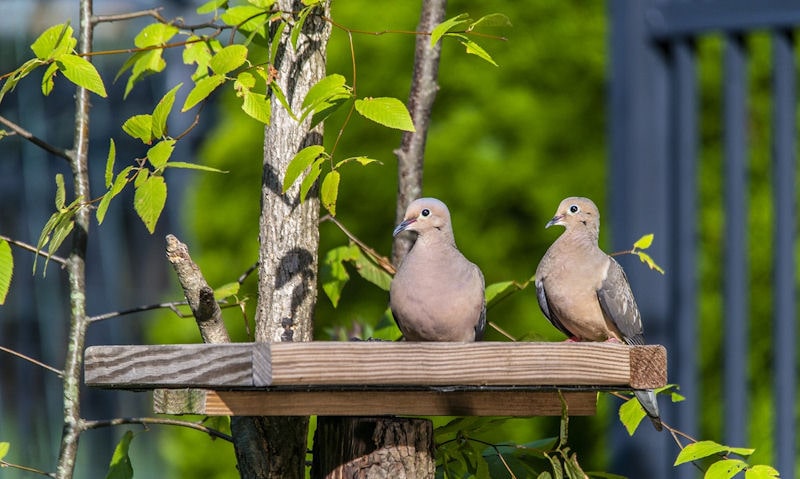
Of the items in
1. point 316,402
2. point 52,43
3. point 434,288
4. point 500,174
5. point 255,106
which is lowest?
point 316,402

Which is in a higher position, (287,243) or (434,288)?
(287,243)

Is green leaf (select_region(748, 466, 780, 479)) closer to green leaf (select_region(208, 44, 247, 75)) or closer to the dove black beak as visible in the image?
the dove black beak

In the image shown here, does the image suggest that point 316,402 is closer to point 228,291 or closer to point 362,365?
point 362,365

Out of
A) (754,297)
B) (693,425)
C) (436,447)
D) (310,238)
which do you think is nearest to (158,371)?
(310,238)

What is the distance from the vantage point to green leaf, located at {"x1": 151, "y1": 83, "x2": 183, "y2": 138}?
2.08 metres

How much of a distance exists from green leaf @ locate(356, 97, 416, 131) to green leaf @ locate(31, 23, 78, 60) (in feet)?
2.05

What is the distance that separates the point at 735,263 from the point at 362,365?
1.94 meters

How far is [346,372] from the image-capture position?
190 centimetres

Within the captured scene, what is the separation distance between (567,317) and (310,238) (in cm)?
63

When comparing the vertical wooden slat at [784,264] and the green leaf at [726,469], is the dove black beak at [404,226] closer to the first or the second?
the green leaf at [726,469]

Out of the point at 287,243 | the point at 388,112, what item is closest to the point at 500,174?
the point at 287,243

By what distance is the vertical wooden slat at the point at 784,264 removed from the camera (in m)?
3.41

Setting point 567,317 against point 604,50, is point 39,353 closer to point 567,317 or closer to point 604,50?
point 604,50

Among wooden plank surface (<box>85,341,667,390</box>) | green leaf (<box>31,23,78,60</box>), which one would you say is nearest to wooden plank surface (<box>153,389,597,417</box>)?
wooden plank surface (<box>85,341,667,390</box>)
